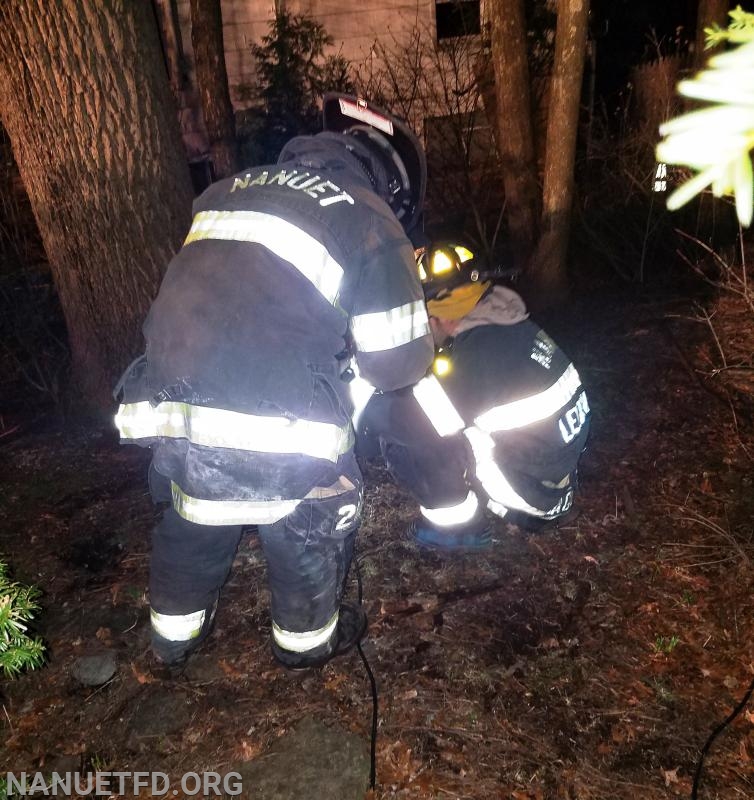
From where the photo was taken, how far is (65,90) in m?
3.05

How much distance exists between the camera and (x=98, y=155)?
3.21m

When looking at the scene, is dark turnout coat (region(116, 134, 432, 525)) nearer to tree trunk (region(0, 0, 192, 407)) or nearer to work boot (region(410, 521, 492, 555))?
work boot (region(410, 521, 492, 555))

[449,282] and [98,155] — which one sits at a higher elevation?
[98,155]

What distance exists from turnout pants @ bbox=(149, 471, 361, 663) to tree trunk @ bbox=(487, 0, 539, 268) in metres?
4.47

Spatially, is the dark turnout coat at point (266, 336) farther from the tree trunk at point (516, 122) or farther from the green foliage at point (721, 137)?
the tree trunk at point (516, 122)

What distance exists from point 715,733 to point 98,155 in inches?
149

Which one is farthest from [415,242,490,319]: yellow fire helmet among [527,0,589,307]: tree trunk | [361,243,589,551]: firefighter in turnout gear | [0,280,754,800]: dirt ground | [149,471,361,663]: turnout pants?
[527,0,589,307]: tree trunk

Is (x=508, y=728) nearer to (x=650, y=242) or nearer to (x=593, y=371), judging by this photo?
(x=593, y=371)

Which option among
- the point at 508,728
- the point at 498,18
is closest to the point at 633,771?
the point at 508,728

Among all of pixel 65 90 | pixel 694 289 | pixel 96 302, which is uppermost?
pixel 65 90

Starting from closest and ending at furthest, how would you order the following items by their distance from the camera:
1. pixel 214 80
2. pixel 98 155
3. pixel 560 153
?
1. pixel 98 155
2. pixel 560 153
3. pixel 214 80

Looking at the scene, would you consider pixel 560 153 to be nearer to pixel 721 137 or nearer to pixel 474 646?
pixel 474 646

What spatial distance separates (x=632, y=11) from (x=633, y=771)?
689 inches

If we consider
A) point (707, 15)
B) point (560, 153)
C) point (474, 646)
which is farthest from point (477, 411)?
point (707, 15)
